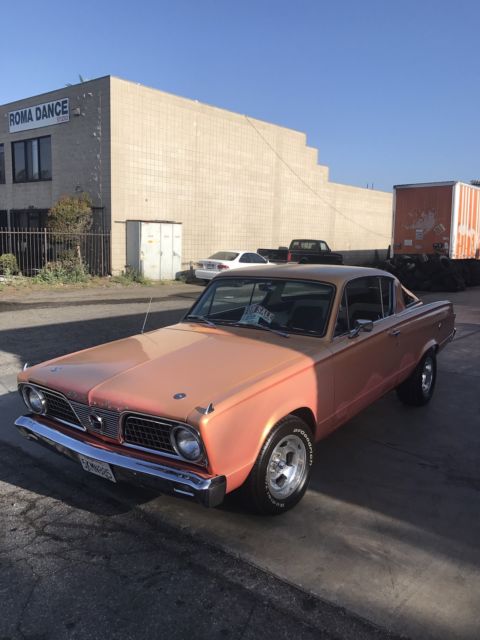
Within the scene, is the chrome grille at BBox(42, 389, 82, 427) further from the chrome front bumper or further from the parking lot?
the parking lot

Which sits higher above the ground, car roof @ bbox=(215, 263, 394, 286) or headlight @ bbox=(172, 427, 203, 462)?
car roof @ bbox=(215, 263, 394, 286)

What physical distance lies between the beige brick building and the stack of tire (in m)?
8.50

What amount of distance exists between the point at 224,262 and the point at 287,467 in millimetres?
15470

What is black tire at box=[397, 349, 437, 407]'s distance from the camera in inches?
218

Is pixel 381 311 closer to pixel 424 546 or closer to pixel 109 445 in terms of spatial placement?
pixel 424 546

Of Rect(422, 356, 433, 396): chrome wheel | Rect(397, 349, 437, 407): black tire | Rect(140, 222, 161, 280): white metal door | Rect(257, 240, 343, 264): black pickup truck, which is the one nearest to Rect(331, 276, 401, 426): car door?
Rect(397, 349, 437, 407): black tire

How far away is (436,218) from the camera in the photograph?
17.1 metres

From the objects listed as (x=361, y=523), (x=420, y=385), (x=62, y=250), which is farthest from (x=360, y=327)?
(x=62, y=250)

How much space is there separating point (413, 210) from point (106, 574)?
54.9 feet

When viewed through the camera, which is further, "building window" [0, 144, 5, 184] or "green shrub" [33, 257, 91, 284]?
"building window" [0, 144, 5, 184]

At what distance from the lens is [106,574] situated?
2.89 meters

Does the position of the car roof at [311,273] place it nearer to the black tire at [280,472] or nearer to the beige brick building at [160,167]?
the black tire at [280,472]

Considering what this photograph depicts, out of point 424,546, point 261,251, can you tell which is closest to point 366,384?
point 424,546

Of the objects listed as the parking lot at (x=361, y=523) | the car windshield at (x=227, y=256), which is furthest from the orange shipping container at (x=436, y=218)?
the parking lot at (x=361, y=523)
